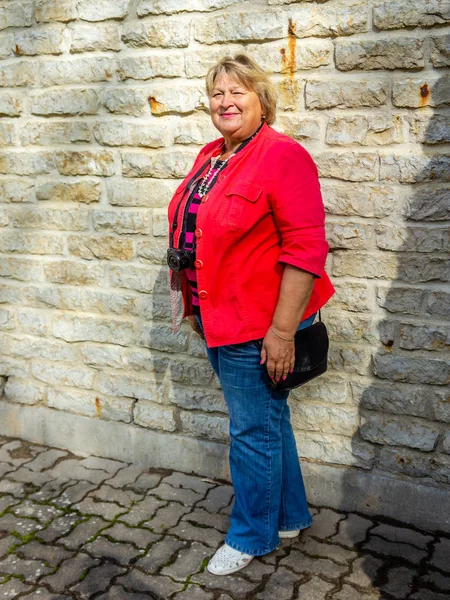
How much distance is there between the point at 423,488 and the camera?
3275 millimetres

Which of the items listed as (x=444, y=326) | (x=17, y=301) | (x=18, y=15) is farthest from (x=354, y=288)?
(x=18, y=15)

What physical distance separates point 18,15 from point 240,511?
9.65 ft

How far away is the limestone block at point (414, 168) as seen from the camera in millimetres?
2986

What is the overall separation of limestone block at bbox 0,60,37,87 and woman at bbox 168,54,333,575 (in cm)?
149

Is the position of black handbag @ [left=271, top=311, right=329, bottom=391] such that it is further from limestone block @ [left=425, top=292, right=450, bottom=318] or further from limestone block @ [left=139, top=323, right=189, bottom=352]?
limestone block @ [left=139, top=323, right=189, bottom=352]

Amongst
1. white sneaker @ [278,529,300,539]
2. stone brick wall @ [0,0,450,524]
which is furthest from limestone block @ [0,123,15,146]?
white sneaker @ [278,529,300,539]

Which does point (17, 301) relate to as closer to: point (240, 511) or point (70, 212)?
point (70, 212)

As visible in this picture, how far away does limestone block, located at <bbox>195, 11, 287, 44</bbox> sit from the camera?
10.5 feet

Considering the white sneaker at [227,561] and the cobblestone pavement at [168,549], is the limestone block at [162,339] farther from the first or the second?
the white sneaker at [227,561]

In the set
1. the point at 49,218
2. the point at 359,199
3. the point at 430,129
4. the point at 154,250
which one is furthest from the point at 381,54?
→ the point at 49,218

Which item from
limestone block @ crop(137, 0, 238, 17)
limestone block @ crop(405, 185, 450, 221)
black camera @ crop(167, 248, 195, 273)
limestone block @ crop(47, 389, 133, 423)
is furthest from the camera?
limestone block @ crop(47, 389, 133, 423)

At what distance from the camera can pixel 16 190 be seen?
13.4 ft

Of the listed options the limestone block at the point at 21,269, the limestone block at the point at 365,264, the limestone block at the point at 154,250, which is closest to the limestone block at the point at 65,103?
the limestone block at the point at 154,250

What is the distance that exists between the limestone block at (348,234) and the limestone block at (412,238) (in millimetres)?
57
